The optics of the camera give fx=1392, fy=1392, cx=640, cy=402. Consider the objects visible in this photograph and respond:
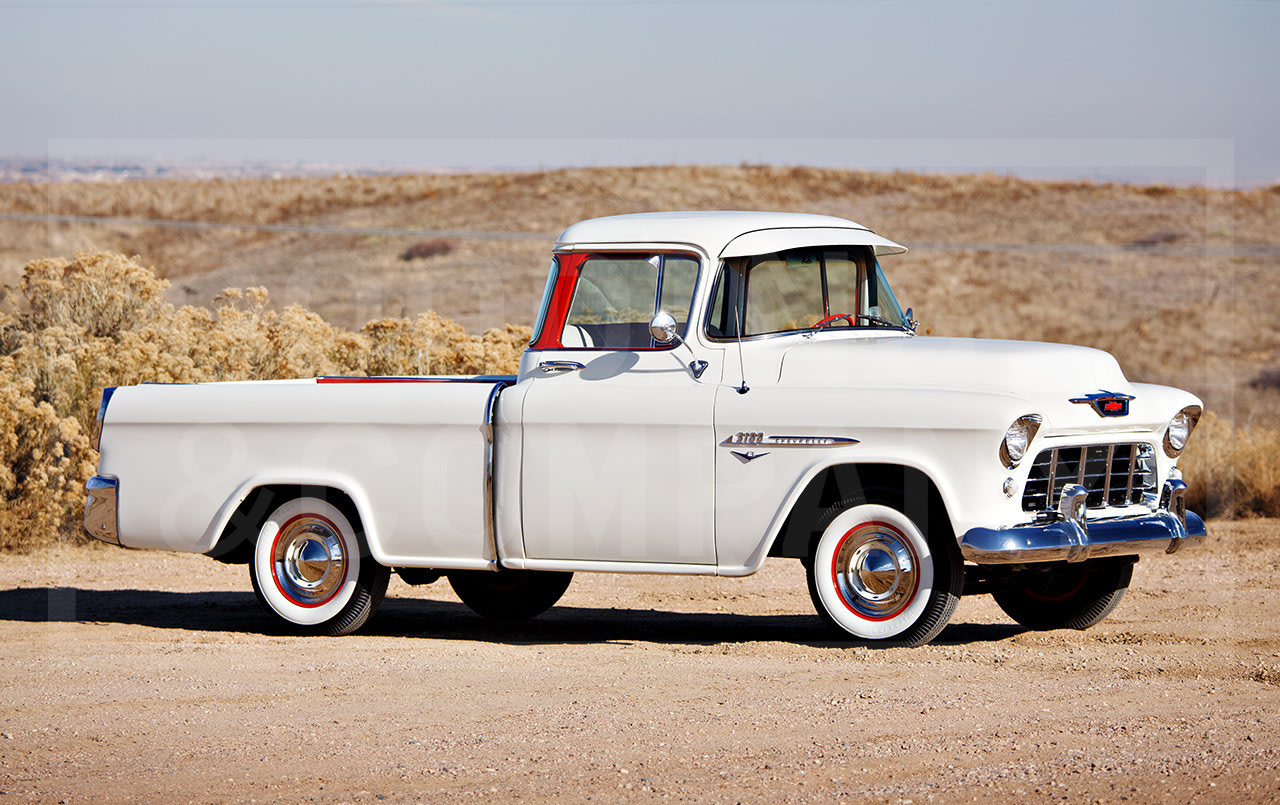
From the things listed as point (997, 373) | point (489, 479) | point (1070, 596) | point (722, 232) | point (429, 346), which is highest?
point (722, 232)

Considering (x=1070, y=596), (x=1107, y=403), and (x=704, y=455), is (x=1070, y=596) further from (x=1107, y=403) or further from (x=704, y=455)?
(x=704, y=455)

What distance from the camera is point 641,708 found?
19.5ft

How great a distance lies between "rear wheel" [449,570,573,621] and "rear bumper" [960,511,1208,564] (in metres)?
3.22

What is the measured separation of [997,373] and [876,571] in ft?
3.84

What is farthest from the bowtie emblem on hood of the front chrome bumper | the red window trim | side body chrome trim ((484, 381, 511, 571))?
the front chrome bumper

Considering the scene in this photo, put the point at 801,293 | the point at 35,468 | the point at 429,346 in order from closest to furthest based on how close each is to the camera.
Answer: the point at 801,293
the point at 35,468
the point at 429,346

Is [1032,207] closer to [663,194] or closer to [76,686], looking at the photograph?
[663,194]

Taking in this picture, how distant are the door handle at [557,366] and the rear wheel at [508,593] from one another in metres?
1.90

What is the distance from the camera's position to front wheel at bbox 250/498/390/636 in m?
8.06

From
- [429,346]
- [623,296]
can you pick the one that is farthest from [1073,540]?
[429,346]

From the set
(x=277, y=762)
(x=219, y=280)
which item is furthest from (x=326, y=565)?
(x=219, y=280)

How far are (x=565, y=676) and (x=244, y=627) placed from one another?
2866mm

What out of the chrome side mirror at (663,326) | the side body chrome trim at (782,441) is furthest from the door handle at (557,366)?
the side body chrome trim at (782,441)

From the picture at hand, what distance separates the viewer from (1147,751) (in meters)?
5.11
